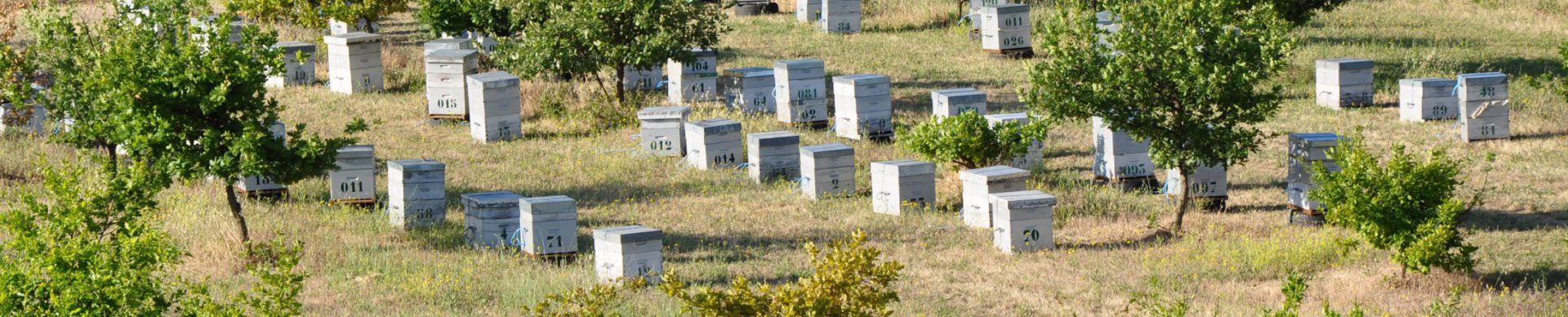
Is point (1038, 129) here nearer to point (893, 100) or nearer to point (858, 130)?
point (858, 130)

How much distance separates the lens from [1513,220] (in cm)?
1859

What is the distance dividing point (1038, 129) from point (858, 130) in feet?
13.6

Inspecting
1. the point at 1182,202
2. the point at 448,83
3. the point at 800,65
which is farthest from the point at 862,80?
the point at 1182,202

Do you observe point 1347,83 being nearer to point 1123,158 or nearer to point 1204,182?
point 1123,158

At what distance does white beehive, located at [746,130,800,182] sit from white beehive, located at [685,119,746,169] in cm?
64

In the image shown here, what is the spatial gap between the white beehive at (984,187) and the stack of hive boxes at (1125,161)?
81.6 inches

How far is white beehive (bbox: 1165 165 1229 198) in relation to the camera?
1925 centimetres

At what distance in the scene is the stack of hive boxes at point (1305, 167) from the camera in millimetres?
18234

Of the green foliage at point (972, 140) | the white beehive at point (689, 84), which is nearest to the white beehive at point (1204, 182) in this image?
the green foliage at point (972, 140)

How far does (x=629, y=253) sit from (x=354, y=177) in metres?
4.93

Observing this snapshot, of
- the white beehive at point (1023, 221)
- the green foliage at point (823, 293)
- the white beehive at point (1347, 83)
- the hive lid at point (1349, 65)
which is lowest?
the white beehive at point (1023, 221)

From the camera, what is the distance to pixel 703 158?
2172cm

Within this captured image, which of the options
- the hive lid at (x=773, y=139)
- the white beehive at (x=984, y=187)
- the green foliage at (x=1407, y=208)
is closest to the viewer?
the green foliage at (x=1407, y=208)

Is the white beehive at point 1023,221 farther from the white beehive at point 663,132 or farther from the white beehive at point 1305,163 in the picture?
the white beehive at point 663,132
